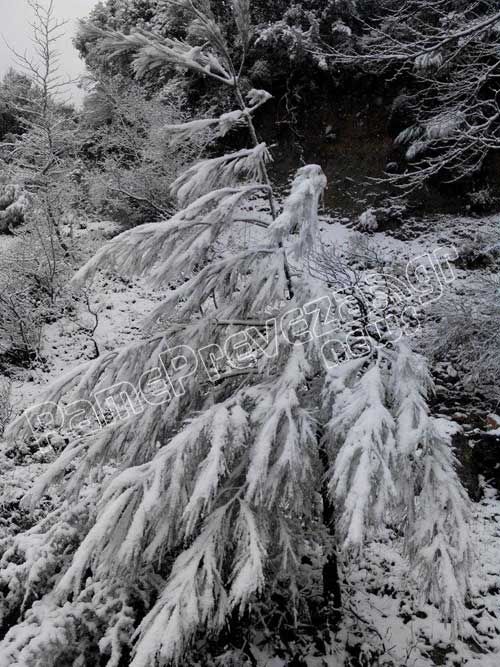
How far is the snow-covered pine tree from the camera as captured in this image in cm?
257

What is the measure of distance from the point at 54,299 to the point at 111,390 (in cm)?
820

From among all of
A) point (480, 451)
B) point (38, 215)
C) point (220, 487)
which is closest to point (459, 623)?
point (220, 487)

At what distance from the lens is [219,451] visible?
2705 mm

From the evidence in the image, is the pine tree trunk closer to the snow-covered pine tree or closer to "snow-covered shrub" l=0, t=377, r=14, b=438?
the snow-covered pine tree

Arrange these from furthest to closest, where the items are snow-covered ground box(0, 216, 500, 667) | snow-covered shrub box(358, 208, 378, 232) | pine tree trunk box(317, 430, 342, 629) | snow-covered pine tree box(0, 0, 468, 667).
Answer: snow-covered shrub box(358, 208, 378, 232) → snow-covered ground box(0, 216, 500, 667) → pine tree trunk box(317, 430, 342, 629) → snow-covered pine tree box(0, 0, 468, 667)

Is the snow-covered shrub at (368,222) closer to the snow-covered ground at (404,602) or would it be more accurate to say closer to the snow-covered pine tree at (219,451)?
the snow-covered ground at (404,602)

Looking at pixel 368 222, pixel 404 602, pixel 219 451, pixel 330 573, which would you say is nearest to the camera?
pixel 219 451

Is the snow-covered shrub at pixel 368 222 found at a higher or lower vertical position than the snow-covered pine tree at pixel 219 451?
higher

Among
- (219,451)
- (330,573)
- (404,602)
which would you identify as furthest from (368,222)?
(219,451)

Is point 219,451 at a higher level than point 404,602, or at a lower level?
higher

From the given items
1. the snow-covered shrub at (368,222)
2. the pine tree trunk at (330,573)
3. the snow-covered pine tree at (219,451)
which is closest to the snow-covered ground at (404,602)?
the pine tree trunk at (330,573)

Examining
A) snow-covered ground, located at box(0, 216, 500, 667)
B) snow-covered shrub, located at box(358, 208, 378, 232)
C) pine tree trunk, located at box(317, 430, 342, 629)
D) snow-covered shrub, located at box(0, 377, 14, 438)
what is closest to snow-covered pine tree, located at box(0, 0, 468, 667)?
pine tree trunk, located at box(317, 430, 342, 629)

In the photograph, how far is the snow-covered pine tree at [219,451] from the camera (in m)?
2.57

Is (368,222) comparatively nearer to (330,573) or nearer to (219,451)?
(330,573)
